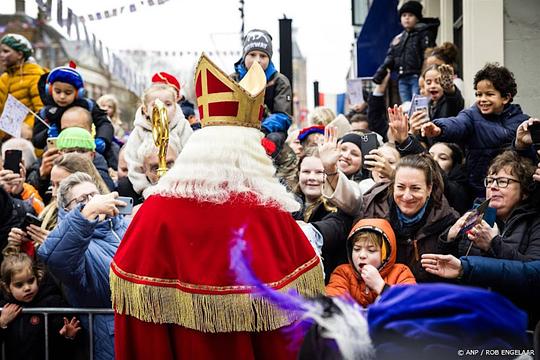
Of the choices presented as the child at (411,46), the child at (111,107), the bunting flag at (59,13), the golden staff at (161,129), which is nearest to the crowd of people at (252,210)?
the golden staff at (161,129)

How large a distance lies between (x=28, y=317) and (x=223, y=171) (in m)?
2.00

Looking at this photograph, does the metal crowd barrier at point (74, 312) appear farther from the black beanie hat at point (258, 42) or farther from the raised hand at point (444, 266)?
the black beanie hat at point (258, 42)

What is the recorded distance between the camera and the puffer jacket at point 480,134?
6.19 meters

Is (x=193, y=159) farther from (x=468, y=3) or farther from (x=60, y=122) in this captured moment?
(x=468, y=3)

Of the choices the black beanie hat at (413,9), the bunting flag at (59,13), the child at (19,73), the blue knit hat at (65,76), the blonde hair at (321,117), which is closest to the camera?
the blue knit hat at (65,76)

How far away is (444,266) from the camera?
4.65m

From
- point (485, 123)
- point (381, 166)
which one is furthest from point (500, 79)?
point (381, 166)

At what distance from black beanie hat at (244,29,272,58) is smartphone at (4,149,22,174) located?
2.21 m

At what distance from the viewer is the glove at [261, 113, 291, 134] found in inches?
293

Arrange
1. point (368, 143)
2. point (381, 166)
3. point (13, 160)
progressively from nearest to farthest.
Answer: point (381, 166), point (13, 160), point (368, 143)

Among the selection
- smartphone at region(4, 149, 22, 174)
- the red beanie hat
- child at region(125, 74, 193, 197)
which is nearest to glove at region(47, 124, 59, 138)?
smartphone at region(4, 149, 22, 174)

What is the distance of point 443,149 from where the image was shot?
657 centimetres

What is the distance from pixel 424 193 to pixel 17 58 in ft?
18.4

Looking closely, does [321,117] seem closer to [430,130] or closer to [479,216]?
[430,130]
